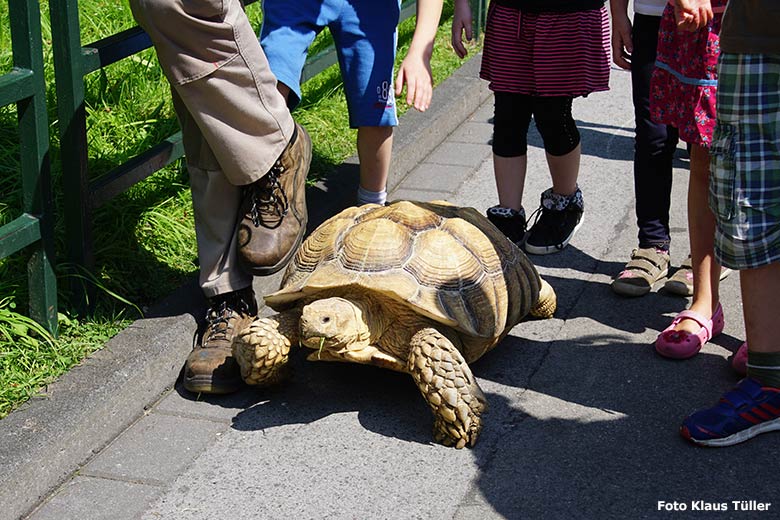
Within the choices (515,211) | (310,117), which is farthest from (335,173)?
(515,211)

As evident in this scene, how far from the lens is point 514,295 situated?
4.07 m

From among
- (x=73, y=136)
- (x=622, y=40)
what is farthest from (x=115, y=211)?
(x=622, y=40)

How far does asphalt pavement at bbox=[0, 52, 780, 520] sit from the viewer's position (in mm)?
3328

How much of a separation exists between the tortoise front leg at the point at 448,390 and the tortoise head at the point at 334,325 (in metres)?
0.20

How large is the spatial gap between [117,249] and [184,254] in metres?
0.34

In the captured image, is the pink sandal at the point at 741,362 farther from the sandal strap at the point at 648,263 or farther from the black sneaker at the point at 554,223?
the black sneaker at the point at 554,223

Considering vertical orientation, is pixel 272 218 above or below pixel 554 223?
above

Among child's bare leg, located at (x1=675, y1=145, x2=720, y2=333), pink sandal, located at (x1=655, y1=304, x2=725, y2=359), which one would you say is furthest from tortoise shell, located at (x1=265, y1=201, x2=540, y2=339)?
child's bare leg, located at (x1=675, y1=145, x2=720, y2=333)

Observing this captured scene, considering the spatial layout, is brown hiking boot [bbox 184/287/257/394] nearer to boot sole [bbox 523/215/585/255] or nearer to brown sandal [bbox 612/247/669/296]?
boot sole [bbox 523/215/585/255]

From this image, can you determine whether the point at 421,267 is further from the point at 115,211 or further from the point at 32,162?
the point at 115,211

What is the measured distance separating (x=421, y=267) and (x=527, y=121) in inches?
55.4

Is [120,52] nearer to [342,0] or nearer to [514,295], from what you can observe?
[342,0]

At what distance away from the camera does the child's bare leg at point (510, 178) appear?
500cm

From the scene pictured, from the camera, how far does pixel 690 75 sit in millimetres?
4098
